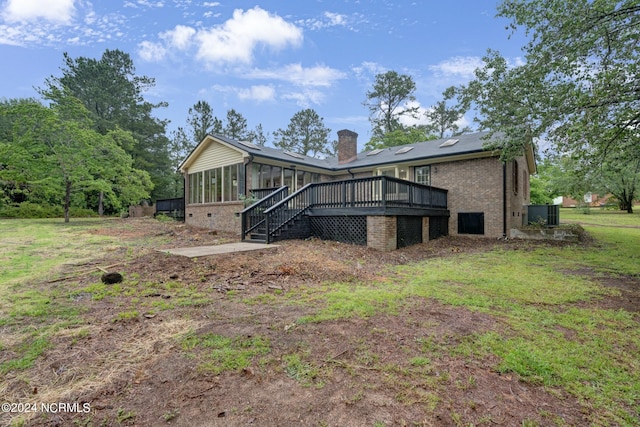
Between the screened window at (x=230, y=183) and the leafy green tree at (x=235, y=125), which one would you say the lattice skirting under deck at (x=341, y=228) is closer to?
the screened window at (x=230, y=183)

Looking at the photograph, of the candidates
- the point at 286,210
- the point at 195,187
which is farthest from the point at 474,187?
the point at 195,187

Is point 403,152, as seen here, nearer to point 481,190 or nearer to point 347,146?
point 347,146

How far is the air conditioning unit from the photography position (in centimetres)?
1302

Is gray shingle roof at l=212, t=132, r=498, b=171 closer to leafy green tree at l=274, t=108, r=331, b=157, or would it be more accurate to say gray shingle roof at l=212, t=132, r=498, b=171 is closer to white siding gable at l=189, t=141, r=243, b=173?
white siding gable at l=189, t=141, r=243, b=173

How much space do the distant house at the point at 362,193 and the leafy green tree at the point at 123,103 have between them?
16639 mm

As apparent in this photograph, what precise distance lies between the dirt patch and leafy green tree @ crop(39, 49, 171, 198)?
27.0 metres

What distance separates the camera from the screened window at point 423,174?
1388cm

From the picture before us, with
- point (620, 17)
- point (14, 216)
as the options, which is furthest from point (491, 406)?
point (14, 216)

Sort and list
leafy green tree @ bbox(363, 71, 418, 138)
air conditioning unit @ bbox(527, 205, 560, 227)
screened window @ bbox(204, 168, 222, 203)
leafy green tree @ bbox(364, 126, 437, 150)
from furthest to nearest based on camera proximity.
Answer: leafy green tree @ bbox(363, 71, 418, 138) → leafy green tree @ bbox(364, 126, 437, 150) → screened window @ bbox(204, 168, 222, 203) → air conditioning unit @ bbox(527, 205, 560, 227)

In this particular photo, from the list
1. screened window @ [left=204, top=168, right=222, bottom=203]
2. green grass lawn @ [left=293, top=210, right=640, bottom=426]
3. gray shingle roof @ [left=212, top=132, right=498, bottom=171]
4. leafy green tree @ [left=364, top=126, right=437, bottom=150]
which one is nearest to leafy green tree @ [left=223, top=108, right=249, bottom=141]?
leafy green tree @ [left=364, top=126, right=437, bottom=150]

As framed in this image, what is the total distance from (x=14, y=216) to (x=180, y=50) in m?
18.6

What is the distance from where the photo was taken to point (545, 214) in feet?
44.3

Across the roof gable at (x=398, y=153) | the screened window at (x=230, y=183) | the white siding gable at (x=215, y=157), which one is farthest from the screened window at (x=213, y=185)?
the roof gable at (x=398, y=153)

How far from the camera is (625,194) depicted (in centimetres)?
2728
